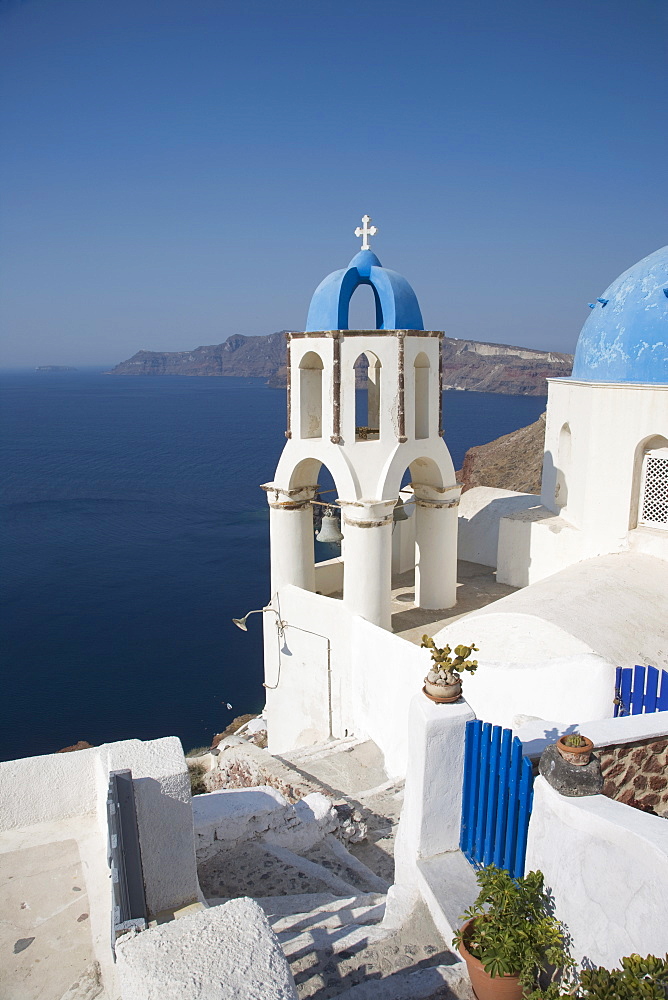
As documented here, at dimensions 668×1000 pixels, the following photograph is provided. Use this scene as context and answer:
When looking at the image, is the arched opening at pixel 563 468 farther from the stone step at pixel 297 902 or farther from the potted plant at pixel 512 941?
the potted plant at pixel 512 941

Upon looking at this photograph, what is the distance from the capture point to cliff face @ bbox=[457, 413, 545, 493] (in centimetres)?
4275

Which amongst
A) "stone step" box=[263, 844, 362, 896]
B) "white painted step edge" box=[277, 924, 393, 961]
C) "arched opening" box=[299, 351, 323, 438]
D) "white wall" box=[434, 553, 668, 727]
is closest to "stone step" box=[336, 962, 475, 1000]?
"white painted step edge" box=[277, 924, 393, 961]

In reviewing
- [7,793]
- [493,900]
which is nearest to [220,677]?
[7,793]

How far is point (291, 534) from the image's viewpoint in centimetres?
1347

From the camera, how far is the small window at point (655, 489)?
37.2ft

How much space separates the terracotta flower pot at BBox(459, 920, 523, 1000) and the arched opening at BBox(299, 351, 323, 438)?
9224 mm

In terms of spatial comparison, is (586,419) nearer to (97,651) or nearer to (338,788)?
(338,788)

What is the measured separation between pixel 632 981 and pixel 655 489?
28.2 ft

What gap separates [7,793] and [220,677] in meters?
24.5

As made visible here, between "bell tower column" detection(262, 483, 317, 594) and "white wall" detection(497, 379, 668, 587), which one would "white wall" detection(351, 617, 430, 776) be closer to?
"bell tower column" detection(262, 483, 317, 594)

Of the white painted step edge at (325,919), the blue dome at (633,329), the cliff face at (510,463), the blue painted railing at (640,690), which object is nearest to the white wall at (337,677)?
the blue painted railing at (640,690)

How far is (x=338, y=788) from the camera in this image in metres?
10.6

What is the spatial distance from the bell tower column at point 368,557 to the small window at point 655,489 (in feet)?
12.6

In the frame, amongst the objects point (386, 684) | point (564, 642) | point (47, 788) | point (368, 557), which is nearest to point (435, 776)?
point (47, 788)
